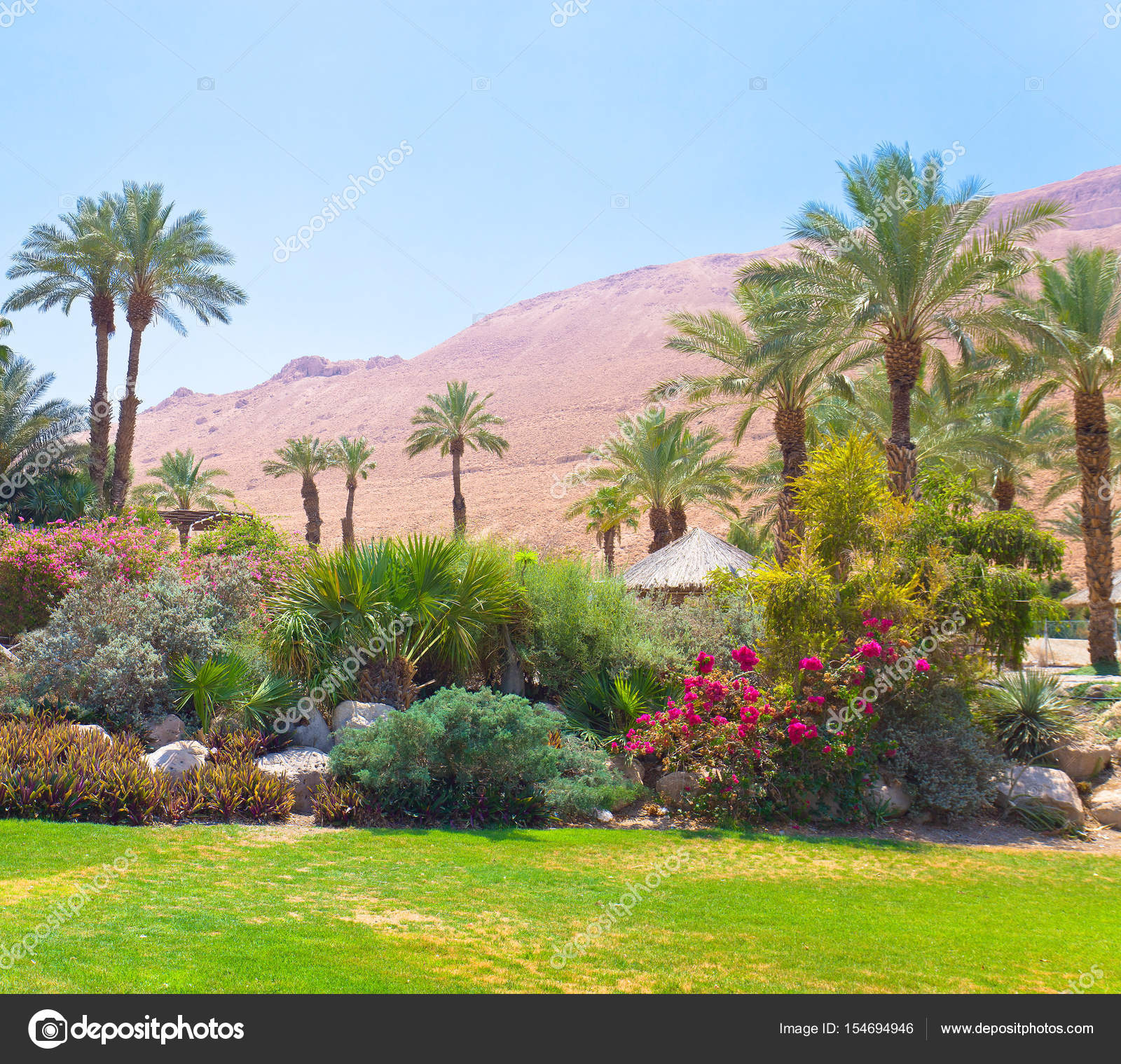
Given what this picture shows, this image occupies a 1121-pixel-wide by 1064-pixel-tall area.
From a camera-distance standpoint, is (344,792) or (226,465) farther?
(226,465)

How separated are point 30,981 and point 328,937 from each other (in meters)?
1.90

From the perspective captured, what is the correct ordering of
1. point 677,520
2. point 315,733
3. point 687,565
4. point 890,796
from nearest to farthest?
point 890,796
point 315,733
point 687,565
point 677,520

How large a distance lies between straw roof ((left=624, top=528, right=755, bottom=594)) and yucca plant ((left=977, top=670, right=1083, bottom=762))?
7.42m

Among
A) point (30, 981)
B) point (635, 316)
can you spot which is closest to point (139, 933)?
point (30, 981)

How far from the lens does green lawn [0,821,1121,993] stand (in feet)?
18.0

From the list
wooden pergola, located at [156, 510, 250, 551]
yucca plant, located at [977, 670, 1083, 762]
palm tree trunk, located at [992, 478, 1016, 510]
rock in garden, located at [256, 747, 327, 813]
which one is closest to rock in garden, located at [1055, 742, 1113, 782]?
yucca plant, located at [977, 670, 1083, 762]

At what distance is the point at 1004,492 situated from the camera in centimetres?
3384

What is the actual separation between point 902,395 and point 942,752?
9.79 m

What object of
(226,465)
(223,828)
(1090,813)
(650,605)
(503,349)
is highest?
(503,349)

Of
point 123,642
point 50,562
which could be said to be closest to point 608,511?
point 50,562

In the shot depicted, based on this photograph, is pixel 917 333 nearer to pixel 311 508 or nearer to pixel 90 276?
pixel 90 276

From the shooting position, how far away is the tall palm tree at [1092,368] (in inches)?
878

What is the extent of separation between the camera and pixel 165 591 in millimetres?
14188

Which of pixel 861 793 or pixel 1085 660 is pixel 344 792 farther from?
pixel 1085 660
